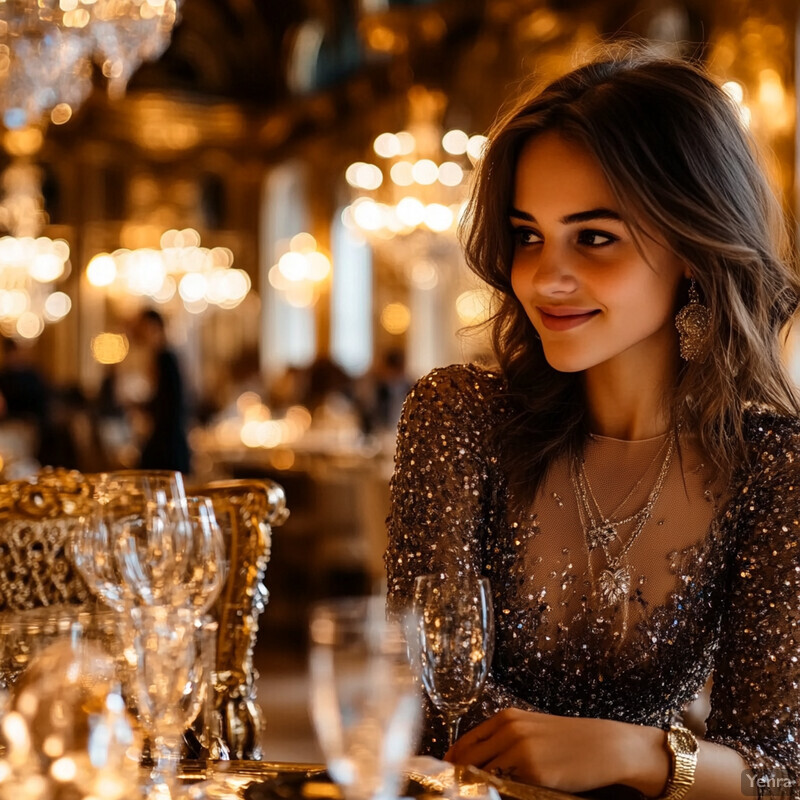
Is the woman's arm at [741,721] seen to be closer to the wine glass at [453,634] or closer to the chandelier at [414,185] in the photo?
the wine glass at [453,634]

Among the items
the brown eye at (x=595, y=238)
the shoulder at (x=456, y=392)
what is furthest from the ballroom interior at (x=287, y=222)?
the brown eye at (x=595, y=238)

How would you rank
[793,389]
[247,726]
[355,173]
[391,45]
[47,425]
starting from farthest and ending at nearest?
[391,45] → [355,173] → [47,425] → [247,726] → [793,389]

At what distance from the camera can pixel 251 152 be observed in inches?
707

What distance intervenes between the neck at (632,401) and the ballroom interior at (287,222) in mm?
284

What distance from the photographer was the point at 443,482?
6.31ft

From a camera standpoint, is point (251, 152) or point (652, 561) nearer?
point (652, 561)

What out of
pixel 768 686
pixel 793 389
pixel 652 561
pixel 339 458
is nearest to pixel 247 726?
pixel 652 561

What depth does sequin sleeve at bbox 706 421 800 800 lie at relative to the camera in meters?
1.64

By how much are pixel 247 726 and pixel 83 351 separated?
53.1ft

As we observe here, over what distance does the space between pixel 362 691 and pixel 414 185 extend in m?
8.00

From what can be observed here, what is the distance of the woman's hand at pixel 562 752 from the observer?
4.59 ft

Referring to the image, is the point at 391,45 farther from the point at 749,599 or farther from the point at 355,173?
the point at 749,599

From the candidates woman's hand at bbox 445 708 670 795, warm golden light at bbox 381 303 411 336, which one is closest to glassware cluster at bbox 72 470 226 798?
woman's hand at bbox 445 708 670 795

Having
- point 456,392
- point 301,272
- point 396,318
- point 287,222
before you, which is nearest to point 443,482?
point 456,392
